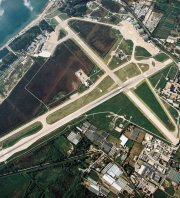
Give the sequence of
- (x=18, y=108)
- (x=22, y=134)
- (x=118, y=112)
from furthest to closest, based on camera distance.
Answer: (x=18, y=108) < (x=22, y=134) < (x=118, y=112)

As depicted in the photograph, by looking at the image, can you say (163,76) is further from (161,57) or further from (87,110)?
(87,110)

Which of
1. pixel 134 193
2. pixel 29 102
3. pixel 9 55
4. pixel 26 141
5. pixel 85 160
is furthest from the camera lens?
pixel 9 55

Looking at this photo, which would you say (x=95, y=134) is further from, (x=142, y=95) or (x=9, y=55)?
(x=9, y=55)

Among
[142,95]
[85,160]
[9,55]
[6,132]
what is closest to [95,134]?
[85,160]

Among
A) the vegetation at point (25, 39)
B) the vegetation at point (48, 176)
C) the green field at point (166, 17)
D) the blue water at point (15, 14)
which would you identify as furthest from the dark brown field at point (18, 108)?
the green field at point (166, 17)

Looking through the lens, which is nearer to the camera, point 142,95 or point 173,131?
point 173,131

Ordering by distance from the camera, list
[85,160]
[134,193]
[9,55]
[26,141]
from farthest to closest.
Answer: [9,55] → [26,141] → [85,160] → [134,193]

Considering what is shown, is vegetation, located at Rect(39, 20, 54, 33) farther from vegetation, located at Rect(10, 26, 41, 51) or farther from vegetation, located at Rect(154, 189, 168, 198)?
vegetation, located at Rect(154, 189, 168, 198)

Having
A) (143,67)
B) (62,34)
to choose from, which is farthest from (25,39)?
(143,67)
